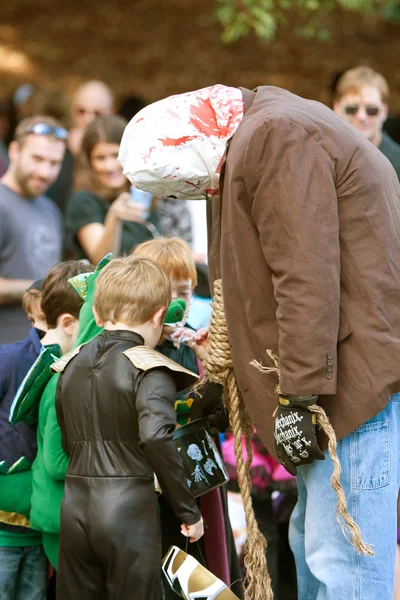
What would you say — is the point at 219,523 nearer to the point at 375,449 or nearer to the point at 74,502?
the point at 74,502

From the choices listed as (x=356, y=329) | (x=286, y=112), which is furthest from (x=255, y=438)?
(x=286, y=112)

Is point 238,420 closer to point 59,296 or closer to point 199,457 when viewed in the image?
point 199,457

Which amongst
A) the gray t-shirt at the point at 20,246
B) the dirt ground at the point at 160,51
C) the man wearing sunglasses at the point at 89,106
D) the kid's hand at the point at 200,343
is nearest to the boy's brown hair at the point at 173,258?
the kid's hand at the point at 200,343

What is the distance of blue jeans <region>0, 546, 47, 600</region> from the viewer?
3355 mm

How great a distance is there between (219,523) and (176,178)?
52.3 inches

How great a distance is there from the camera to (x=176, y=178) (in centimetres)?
283

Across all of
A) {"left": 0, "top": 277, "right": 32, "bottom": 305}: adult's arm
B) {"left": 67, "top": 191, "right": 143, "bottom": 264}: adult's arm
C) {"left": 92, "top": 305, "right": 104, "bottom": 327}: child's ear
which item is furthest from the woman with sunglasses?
{"left": 92, "top": 305, "right": 104, "bottom": 327}: child's ear

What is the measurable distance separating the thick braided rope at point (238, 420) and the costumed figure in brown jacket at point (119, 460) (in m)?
0.13

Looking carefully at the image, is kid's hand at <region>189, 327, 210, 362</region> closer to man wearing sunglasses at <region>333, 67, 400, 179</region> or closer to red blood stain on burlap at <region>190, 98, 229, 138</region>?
red blood stain on burlap at <region>190, 98, 229, 138</region>

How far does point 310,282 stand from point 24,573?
5.66ft

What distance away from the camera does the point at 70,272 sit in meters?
3.50

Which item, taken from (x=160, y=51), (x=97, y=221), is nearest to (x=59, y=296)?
(x=97, y=221)

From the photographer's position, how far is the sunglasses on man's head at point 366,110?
17.0ft

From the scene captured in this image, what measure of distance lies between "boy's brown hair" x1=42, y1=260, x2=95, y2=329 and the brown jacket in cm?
86
